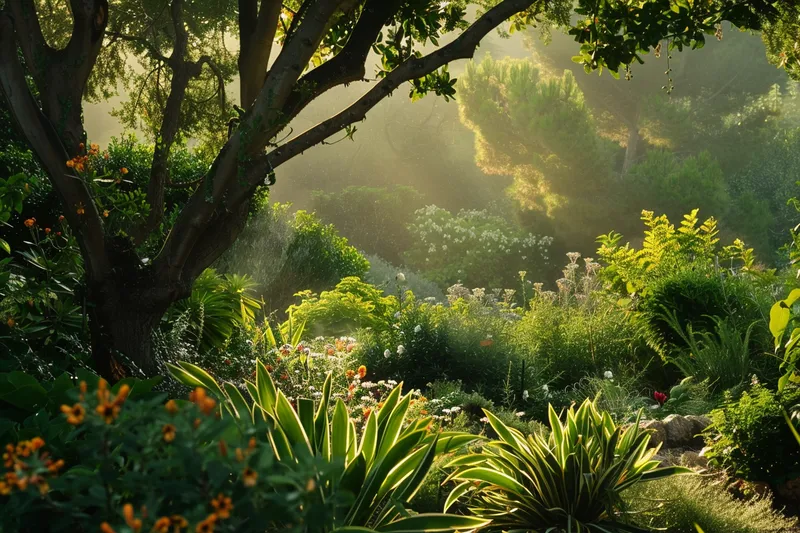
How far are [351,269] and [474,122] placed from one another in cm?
1180

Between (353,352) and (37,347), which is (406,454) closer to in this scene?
(37,347)

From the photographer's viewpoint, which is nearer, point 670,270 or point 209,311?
point 209,311

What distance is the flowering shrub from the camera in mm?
18094

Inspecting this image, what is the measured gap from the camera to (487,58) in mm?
20547

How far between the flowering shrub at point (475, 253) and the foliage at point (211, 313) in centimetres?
1141

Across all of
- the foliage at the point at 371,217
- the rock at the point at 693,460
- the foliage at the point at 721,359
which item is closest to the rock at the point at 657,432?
the rock at the point at 693,460

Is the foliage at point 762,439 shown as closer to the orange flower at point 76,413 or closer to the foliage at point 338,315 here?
the orange flower at point 76,413

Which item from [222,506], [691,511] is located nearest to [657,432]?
[691,511]

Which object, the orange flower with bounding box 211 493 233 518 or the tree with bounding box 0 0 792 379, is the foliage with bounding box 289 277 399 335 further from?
the orange flower with bounding box 211 493 233 518

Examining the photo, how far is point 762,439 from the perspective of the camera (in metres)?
3.53

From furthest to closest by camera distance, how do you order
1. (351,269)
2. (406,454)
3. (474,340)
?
(351,269)
(474,340)
(406,454)

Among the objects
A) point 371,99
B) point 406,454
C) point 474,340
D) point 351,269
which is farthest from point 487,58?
point 406,454

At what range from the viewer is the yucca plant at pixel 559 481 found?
271cm

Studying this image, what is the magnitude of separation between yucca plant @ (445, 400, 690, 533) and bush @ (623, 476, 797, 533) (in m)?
0.15
